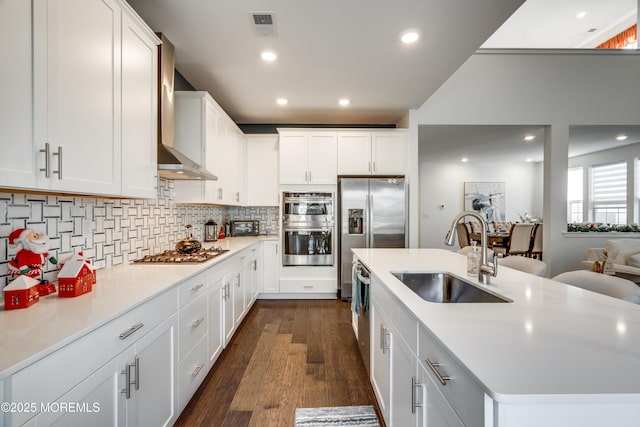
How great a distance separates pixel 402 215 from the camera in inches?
157

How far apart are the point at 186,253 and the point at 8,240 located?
1.23m

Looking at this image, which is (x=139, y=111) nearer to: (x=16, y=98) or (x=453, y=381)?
(x=16, y=98)

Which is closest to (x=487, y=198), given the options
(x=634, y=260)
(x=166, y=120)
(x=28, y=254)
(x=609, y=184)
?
(x=609, y=184)

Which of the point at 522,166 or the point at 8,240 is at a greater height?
the point at 522,166

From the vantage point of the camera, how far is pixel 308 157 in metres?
4.14

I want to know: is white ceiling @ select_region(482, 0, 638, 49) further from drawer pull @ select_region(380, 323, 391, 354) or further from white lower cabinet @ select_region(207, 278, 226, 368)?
white lower cabinet @ select_region(207, 278, 226, 368)

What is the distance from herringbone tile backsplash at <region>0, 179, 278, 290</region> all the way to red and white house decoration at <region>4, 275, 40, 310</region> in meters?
0.24

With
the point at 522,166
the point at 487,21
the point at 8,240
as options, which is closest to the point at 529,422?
the point at 8,240

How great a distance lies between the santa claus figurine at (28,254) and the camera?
124cm

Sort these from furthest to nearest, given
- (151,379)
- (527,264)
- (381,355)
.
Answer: (527,264) → (381,355) → (151,379)

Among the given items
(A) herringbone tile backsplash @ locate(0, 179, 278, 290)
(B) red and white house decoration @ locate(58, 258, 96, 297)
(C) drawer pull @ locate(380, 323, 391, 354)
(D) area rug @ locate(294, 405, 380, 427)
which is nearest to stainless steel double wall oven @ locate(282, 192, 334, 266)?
(A) herringbone tile backsplash @ locate(0, 179, 278, 290)

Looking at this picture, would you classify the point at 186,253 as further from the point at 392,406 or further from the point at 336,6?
the point at 336,6

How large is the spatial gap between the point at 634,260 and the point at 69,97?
5638 mm

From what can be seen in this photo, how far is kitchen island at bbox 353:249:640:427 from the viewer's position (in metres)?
0.60
